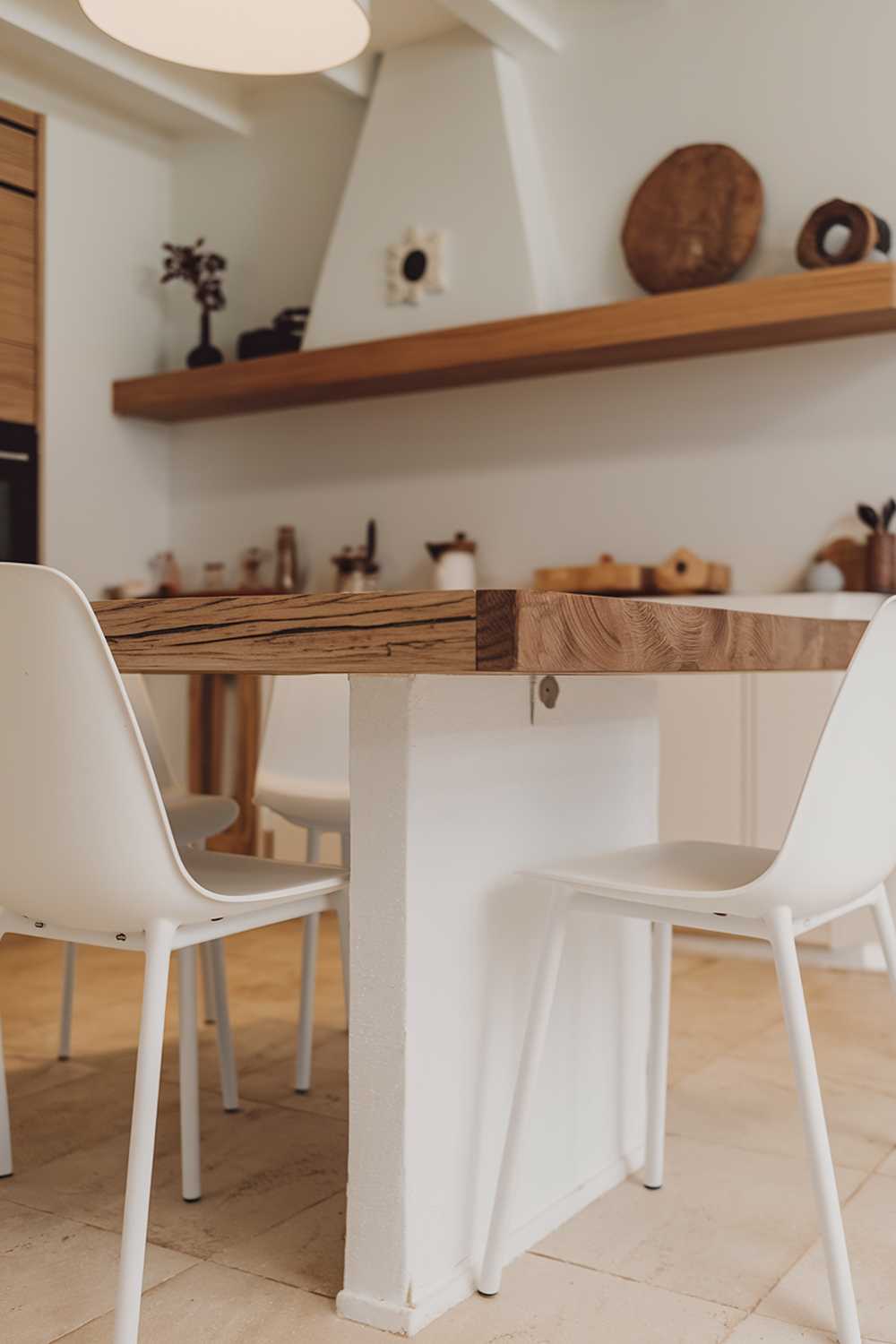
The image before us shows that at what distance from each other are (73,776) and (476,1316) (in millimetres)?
780

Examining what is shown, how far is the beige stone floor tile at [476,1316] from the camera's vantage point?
4.94 ft

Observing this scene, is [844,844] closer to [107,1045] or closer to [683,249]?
[107,1045]

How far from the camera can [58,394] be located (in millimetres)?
4664

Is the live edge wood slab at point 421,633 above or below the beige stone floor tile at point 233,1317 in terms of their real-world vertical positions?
above

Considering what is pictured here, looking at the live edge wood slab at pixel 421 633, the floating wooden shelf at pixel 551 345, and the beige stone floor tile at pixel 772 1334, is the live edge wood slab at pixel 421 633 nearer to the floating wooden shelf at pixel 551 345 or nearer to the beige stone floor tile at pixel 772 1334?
the beige stone floor tile at pixel 772 1334

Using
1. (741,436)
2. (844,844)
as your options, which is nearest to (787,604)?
(741,436)

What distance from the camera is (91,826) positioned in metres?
1.45

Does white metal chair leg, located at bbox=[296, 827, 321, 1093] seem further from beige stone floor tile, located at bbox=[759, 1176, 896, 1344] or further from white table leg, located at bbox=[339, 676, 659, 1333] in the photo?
beige stone floor tile, located at bbox=[759, 1176, 896, 1344]

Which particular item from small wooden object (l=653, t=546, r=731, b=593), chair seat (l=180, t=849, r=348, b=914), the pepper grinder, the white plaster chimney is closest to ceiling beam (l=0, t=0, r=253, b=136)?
the white plaster chimney

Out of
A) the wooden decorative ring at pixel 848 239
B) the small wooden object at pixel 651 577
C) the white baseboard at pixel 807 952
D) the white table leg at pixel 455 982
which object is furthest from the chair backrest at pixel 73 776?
the wooden decorative ring at pixel 848 239

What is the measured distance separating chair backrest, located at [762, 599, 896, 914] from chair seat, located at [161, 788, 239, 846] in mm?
1194

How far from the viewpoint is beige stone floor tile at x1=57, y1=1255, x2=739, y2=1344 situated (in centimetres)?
150

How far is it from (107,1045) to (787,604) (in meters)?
2.00

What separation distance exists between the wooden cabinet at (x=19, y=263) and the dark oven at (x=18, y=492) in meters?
0.07
